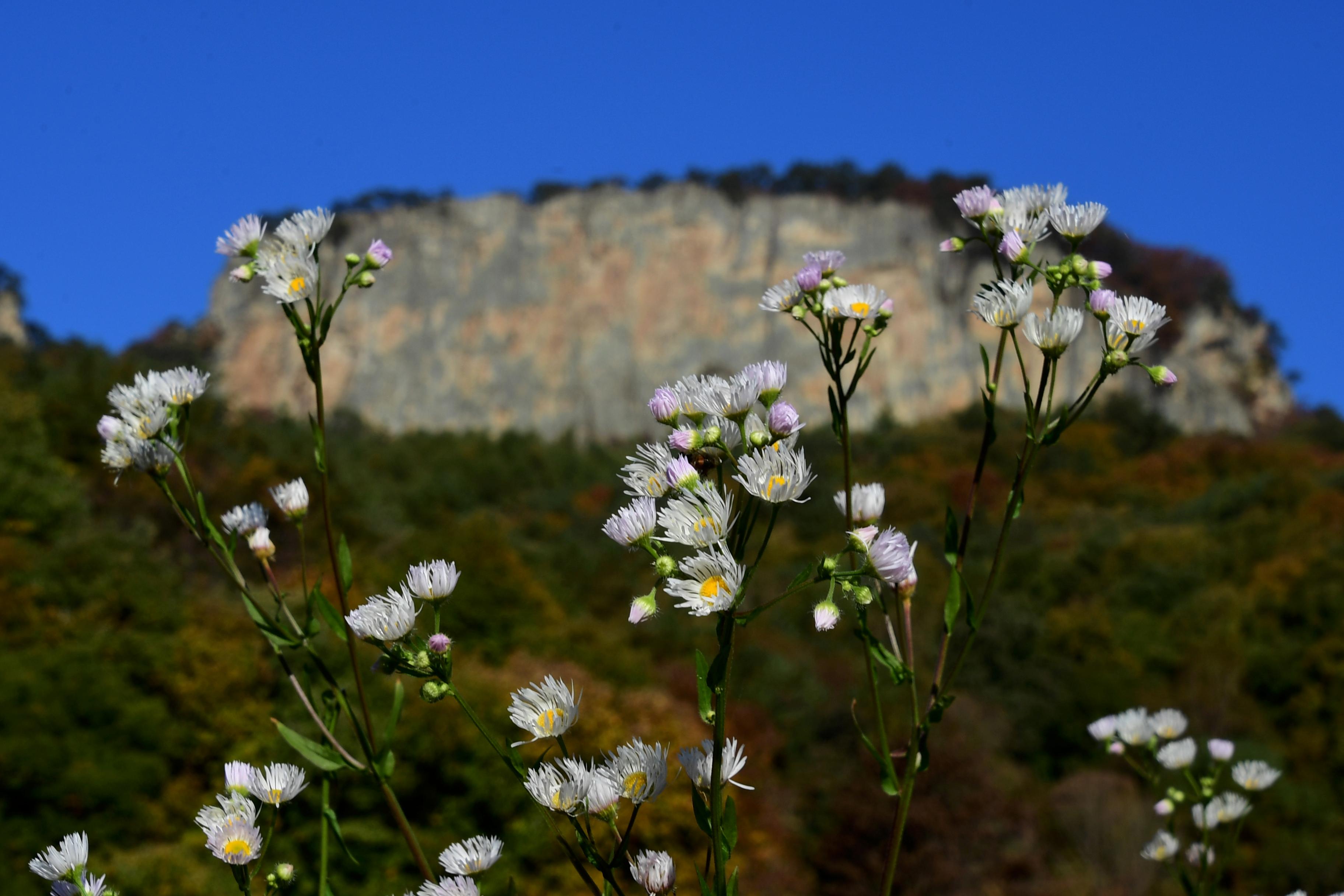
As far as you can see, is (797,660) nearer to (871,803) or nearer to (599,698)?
(871,803)

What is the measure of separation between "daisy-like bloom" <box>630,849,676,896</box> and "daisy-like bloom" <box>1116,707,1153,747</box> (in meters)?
1.96

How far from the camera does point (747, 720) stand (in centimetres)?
1909

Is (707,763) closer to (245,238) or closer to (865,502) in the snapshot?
(865,502)

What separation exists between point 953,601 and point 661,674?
716 inches

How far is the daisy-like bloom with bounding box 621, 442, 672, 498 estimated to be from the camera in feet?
5.33

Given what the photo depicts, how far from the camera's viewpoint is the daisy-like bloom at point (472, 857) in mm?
1618

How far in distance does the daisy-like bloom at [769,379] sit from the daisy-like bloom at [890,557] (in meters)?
0.26

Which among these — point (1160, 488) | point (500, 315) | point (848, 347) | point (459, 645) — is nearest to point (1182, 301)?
point (1160, 488)

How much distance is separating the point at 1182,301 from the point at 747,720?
49.3m

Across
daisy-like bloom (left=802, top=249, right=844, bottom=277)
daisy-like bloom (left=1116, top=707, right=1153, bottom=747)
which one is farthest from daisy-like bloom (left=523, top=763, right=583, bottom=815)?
daisy-like bloom (left=1116, top=707, right=1153, bottom=747)

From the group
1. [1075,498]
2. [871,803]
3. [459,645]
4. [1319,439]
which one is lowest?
[871,803]

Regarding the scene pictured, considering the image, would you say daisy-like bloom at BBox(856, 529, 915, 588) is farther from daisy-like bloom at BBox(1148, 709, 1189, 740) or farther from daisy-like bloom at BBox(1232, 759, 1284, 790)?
daisy-like bloom at BBox(1232, 759, 1284, 790)

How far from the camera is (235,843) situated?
1.72 metres

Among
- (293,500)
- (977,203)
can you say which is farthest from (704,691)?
(293,500)
